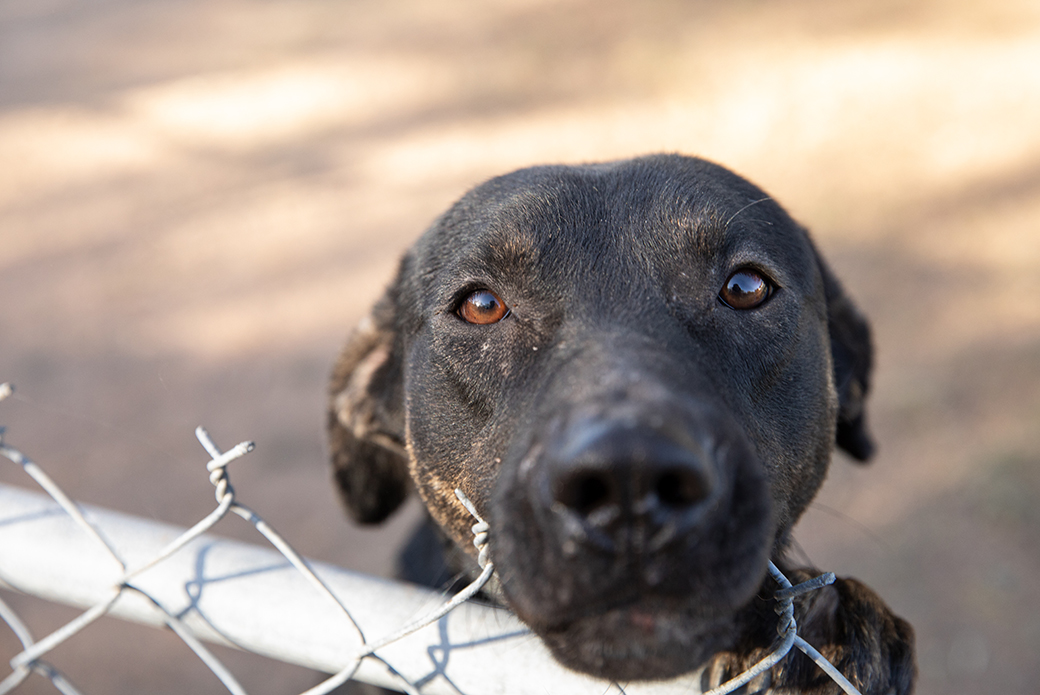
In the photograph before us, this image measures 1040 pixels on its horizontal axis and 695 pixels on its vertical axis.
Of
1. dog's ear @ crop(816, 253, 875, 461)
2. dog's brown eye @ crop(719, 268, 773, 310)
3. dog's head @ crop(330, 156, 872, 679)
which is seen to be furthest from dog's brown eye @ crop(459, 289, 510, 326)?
dog's ear @ crop(816, 253, 875, 461)

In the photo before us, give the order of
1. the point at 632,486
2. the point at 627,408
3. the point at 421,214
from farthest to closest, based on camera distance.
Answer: the point at 421,214 < the point at 627,408 < the point at 632,486

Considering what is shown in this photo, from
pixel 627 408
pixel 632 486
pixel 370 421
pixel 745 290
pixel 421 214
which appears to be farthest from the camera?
pixel 421 214

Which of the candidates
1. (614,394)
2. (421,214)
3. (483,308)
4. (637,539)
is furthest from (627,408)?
(421,214)

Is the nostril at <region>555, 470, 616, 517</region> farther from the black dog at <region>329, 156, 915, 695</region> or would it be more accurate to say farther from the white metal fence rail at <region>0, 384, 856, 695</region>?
the white metal fence rail at <region>0, 384, 856, 695</region>

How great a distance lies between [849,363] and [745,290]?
1011 millimetres

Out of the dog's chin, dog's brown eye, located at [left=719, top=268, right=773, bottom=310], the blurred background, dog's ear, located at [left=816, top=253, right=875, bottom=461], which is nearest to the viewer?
the dog's chin

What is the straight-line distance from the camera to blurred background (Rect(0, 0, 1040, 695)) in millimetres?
4793

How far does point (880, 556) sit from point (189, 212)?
7.20 m

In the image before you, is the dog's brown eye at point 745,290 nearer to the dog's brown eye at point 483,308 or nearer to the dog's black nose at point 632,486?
the dog's brown eye at point 483,308

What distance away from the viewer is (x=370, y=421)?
311 centimetres

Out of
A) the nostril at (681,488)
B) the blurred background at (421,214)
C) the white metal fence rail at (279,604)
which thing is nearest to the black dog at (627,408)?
the nostril at (681,488)

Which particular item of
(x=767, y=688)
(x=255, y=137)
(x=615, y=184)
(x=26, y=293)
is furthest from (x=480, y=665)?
(x=255, y=137)

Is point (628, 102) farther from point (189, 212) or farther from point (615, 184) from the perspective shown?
point (615, 184)

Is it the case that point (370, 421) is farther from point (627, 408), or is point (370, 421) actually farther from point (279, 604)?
point (627, 408)
